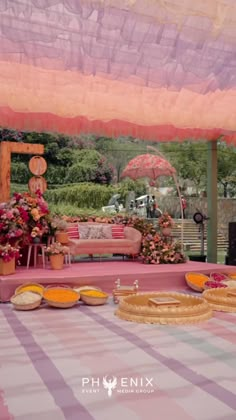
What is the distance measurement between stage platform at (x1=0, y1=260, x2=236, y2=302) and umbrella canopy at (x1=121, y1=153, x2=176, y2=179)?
7.55 ft

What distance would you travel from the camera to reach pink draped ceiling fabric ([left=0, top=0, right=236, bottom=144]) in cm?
443

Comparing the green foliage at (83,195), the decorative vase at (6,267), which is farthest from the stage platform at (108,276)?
the green foliage at (83,195)

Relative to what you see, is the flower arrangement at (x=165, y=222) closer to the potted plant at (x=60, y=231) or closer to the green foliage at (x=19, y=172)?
the potted plant at (x=60, y=231)

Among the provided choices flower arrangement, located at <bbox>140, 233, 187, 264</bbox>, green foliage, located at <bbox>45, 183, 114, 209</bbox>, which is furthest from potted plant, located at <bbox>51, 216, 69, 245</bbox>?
green foliage, located at <bbox>45, 183, 114, 209</bbox>

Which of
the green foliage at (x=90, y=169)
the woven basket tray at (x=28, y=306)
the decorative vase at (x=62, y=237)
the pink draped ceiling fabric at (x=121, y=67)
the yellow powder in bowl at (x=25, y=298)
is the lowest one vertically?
the woven basket tray at (x=28, y=306)

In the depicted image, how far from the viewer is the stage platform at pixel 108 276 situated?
546 cm

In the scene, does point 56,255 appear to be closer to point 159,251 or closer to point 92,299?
point 92,299

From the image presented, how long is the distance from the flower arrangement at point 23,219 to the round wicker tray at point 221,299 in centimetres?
238

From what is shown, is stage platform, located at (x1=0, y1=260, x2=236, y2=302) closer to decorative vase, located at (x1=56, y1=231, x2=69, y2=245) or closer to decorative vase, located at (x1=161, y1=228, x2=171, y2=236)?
decorative vase, located at (x1=56, y1=231, x2=69, y2=245)

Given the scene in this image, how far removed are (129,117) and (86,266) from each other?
2478 mm

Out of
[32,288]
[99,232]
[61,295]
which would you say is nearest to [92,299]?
[61,295]

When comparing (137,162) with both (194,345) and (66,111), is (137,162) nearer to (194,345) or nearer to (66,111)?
(66,111)

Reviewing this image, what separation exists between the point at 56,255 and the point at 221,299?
7.74ft

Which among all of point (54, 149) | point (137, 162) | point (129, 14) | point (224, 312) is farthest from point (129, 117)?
point (54, 149)
